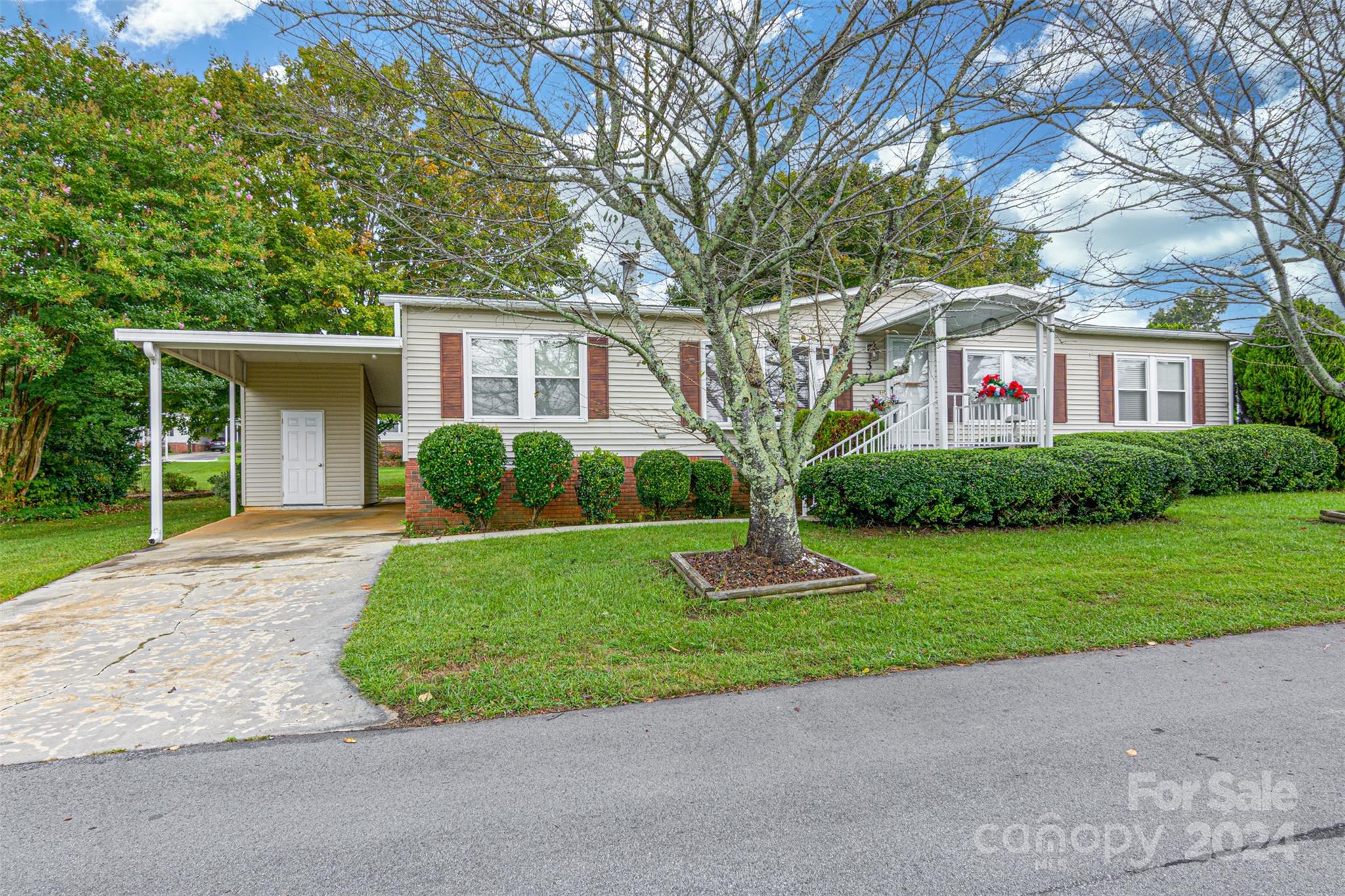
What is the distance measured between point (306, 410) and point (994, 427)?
42.6 ft

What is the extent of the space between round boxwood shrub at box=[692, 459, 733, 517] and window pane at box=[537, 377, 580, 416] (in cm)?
223

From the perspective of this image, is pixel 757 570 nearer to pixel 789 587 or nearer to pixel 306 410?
pixel 789 587

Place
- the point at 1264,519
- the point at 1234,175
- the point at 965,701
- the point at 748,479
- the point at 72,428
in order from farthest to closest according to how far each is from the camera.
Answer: the point at 72,428 < the point at 1264,519 < the point at 748,479 < the point at 1234,175 < the point at 965,701

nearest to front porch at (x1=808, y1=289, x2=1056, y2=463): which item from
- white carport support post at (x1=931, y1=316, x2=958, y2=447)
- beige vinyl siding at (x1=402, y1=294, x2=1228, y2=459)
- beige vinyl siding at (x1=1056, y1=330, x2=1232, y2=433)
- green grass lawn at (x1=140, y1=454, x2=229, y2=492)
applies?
white carport support post at (x1=931, y1=316, x2=958, y2=447)

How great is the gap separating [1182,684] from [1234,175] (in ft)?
15.0

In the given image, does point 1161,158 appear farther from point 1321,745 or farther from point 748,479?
point 1321,745

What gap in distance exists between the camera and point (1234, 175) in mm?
5328

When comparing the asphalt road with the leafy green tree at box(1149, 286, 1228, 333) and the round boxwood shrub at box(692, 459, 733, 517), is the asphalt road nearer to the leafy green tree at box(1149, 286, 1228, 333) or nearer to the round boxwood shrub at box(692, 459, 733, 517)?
the leafy green tree at box(1149, 286, 1228, 333)

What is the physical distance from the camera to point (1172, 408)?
538 inches

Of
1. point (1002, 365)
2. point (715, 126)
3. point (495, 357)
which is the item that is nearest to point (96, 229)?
point (495, 357)

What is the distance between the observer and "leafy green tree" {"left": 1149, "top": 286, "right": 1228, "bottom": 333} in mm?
6090

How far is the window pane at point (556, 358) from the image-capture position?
1013 cm

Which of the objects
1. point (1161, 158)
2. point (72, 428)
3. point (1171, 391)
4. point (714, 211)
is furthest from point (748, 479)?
point (72, 428)

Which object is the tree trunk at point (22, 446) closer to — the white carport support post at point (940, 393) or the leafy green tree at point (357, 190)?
the leafy green tree at point (357, 190)
